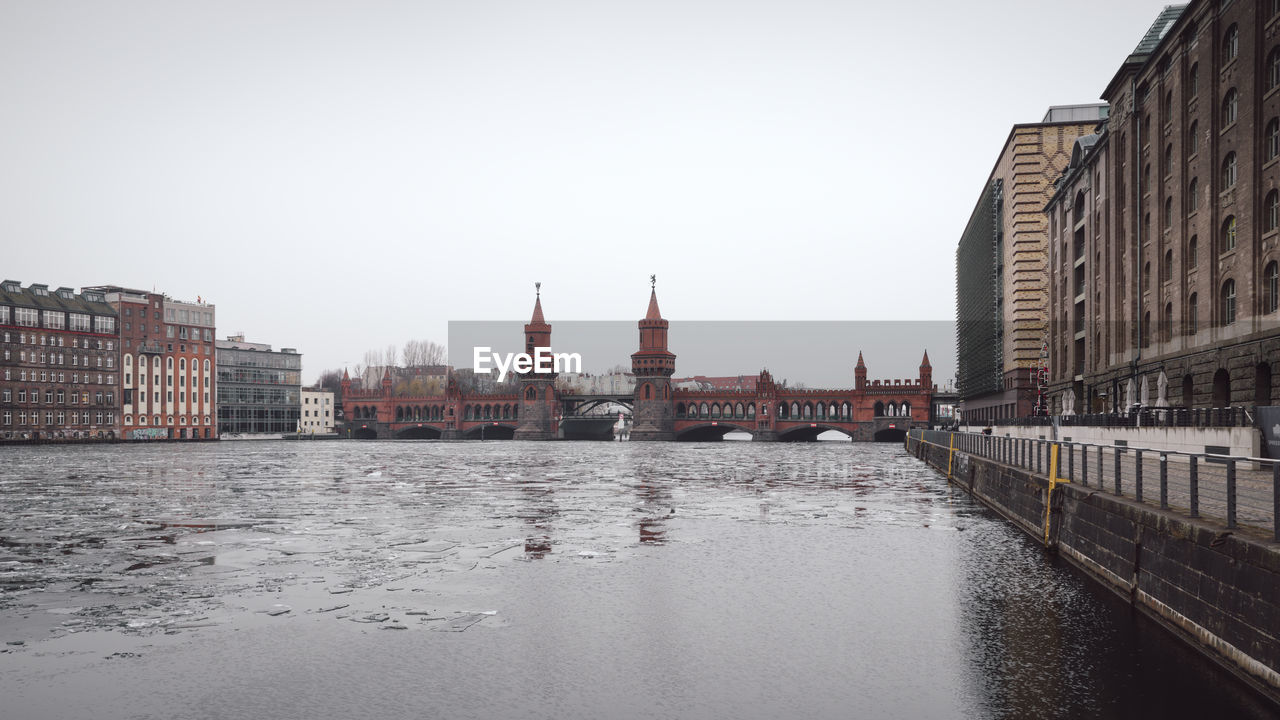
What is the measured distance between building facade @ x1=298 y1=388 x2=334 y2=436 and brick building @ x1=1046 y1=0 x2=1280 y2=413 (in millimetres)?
145714

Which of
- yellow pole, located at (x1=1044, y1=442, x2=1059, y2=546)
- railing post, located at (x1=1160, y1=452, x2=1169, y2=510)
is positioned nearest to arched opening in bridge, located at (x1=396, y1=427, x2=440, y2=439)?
yellow pole, located at (x1=1044, y1=442, x2=1059, y2=546)

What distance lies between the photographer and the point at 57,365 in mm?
126750

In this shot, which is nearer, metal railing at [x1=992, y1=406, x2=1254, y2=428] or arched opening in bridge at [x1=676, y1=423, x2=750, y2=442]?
metal railing at [x1=992, y1=406, x2=1254, y2=428]

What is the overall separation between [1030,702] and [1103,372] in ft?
165

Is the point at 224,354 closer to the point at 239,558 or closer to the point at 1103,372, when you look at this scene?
the point at 1103,372

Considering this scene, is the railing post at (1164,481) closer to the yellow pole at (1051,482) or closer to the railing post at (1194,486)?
the railing post at (1194,486)

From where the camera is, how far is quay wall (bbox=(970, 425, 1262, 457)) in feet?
90.2

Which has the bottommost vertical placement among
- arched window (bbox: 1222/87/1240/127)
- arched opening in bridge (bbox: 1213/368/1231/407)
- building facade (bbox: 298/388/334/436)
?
building facade (bbox: 298/388/334/436)

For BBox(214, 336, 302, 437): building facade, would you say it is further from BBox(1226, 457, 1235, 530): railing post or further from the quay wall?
BBox(1226, 457, 1235, 530): railing post

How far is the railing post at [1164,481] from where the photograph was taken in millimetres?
14398

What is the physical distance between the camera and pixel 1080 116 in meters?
96.5

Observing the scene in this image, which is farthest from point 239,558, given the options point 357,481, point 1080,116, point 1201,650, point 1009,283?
point 1080,116

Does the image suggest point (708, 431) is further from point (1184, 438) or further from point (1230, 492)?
point (1230, 492)

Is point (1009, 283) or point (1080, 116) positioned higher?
point (1080, 116)
